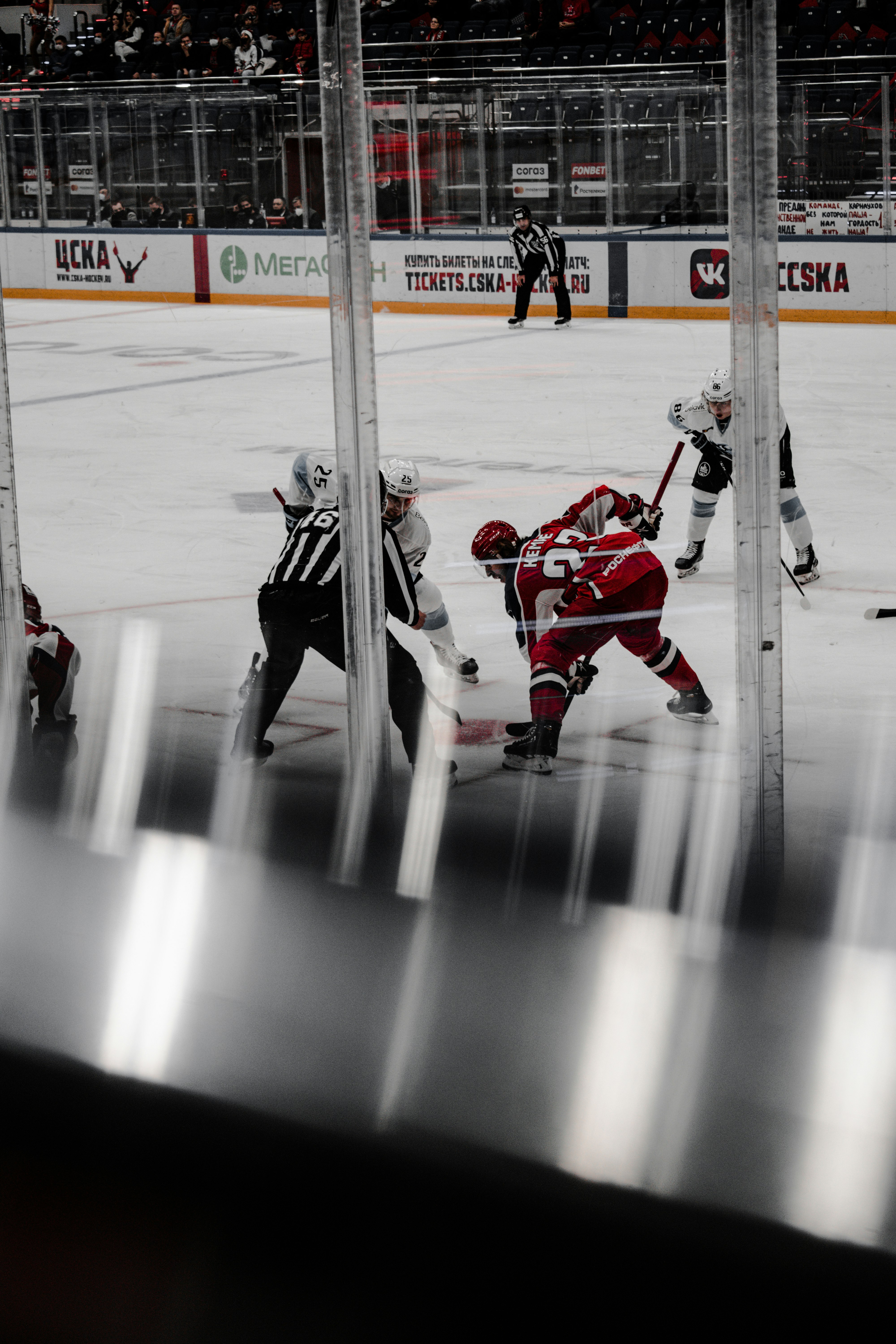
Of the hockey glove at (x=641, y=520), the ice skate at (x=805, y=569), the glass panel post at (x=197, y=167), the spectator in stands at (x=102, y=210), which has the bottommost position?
the ice skate at (x=805, y=569)

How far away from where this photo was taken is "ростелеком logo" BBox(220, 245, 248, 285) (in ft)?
21.1

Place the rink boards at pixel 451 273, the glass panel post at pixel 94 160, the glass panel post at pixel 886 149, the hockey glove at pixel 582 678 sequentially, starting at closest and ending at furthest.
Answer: the hockey glove at pixel 582 678 < the rink boards at pixel 451 273 < the glass panel post at pixel 886 149 < the glass panel post at pixel 94 160

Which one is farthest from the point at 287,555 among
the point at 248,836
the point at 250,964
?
the point at 250,964

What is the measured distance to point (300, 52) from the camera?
824cm

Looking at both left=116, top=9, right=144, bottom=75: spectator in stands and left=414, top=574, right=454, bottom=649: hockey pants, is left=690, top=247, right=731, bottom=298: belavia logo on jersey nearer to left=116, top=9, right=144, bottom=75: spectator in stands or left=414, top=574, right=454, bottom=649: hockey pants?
left=414, top=574, right=454, bottom=649: hockey pants

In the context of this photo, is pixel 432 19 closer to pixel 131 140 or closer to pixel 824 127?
pixel 131 140

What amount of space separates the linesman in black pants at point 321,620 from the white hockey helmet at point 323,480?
0.03m

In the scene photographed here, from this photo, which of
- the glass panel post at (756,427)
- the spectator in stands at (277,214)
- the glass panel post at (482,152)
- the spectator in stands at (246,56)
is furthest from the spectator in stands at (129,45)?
the glass panel post at (756,427)

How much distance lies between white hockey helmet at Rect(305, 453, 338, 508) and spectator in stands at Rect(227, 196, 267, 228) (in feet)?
9.13

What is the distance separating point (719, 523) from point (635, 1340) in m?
1.61

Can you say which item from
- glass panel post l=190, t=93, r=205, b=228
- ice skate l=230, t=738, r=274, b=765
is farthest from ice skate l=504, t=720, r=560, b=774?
glass panel post l=190, t=93, r=205, b=228

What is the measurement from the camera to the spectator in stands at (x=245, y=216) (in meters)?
5.64

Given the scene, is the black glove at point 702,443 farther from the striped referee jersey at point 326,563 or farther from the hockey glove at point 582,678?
the striped referee jersey at point 326,563

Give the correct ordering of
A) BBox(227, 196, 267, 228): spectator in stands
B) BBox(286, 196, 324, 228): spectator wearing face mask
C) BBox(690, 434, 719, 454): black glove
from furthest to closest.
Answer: BBox(227, 196, 267, 228): spectator in stands
BBox(690, 434, 719, 454): black glove
BBox(286, 196, 324, 228): spectator wearing face mask
